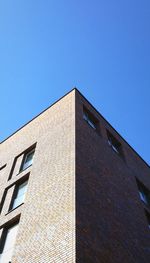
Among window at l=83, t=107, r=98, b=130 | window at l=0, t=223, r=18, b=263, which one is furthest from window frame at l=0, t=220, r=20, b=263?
window at l=83, t=107, r=98, b=130

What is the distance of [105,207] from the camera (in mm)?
11977

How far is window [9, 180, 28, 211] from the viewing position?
13.7 m

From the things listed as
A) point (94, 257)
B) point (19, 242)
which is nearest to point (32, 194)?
point (19, 242)

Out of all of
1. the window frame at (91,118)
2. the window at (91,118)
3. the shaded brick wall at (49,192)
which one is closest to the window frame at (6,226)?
the shaded brick wall at (49,192)

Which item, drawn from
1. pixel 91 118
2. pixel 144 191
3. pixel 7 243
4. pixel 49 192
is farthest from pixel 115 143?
pixel 7 243

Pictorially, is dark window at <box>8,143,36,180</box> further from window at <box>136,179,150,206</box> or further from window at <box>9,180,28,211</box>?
window at <box>136,179,150,206</box>

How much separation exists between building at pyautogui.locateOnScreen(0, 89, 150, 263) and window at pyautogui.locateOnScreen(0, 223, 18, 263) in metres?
0.05

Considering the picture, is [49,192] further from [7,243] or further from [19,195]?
[19,195]

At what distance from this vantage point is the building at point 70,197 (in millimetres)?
9516

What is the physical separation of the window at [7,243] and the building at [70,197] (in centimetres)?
Answer: 5

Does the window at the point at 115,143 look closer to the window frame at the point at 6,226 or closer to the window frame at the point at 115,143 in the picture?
the window frame at the point at 115,143

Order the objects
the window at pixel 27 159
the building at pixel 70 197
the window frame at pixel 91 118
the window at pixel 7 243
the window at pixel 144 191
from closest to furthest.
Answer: the building at pixel 70 197 < the window at pixel 7 243 < the window at pixel 27 159 < the window at pixel 144 191 < the window frame at pixel 91 118

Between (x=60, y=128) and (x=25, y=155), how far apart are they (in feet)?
11.0

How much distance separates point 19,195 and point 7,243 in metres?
2.88
